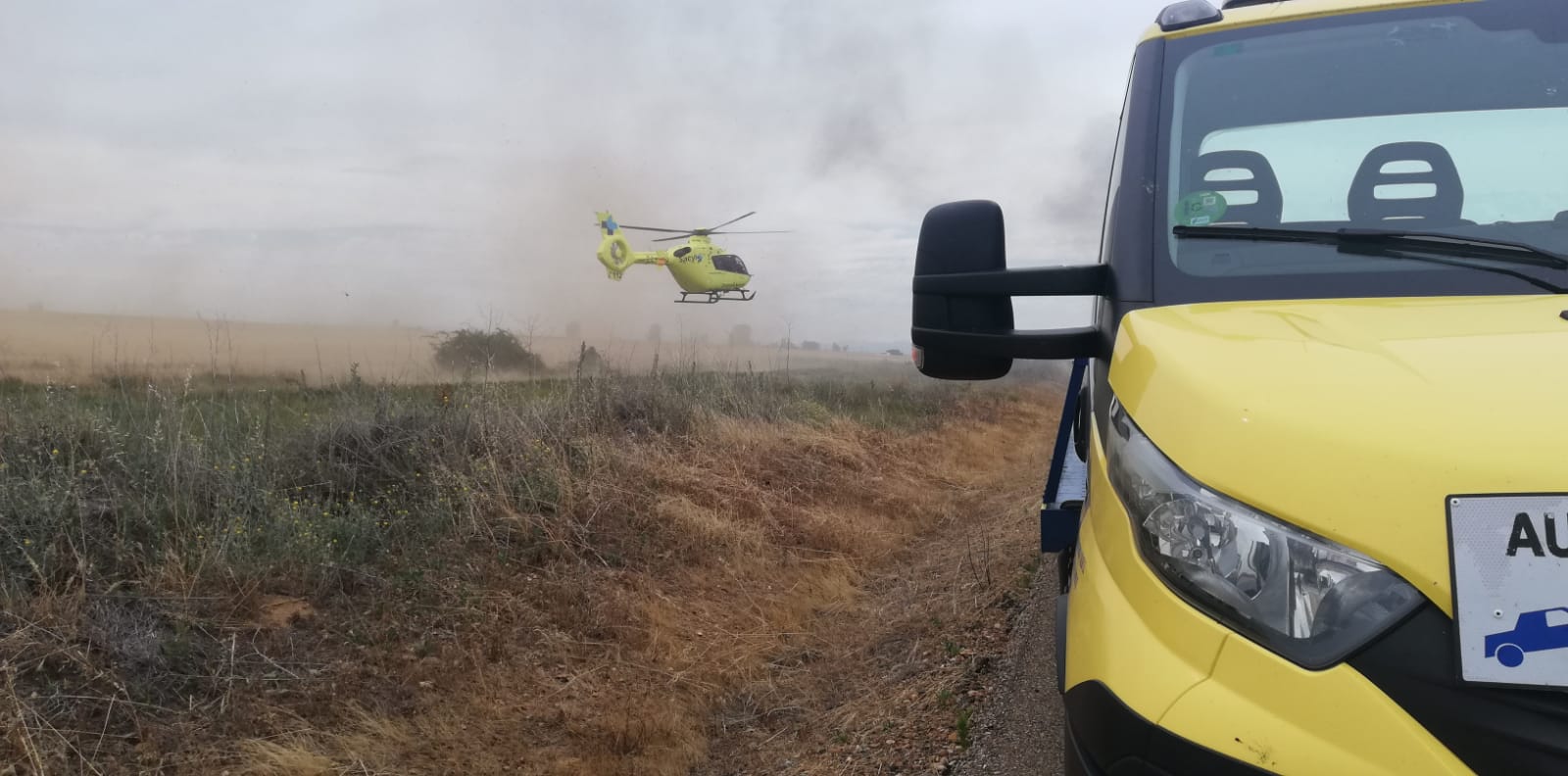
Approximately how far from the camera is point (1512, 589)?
1.03m

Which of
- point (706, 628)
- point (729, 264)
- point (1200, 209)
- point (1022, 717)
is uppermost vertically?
point (729, 264)

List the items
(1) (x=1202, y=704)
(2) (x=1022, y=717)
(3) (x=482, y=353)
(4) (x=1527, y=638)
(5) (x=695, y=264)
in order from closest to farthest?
(4) (x=1527, y=638) < (1) (x=1202, y=704) < (2) (x=1022, y=717) < (3) (x=482, y=353) < (5) (x=695, y=264)

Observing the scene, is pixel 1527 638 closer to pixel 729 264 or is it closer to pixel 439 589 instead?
pixel 439 589

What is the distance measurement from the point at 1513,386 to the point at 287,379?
10.00 metres

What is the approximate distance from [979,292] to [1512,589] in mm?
1094

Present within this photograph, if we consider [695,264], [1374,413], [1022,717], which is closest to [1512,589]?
[1374,413]

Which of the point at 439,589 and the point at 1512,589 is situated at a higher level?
the point at 1512,589

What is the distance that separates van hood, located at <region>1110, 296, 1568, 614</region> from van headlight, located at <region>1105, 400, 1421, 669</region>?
0.03 meters

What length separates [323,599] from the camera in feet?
14.7

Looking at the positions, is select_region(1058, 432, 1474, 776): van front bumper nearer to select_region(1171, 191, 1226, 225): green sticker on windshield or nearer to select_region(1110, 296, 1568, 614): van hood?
select_region(1110, 296, 1568, 614): van hood

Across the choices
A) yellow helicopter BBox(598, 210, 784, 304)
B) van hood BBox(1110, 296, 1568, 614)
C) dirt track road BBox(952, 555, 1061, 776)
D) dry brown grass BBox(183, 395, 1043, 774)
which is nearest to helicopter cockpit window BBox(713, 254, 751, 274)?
yellow helicopter BBox(598, 210, 784, 304)

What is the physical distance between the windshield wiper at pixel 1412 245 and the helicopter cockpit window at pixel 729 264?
2360cm

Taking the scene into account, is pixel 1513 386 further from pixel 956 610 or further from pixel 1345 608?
pixel 956 610

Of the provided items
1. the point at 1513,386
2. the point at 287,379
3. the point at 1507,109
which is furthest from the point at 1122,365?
the point at 287,379
